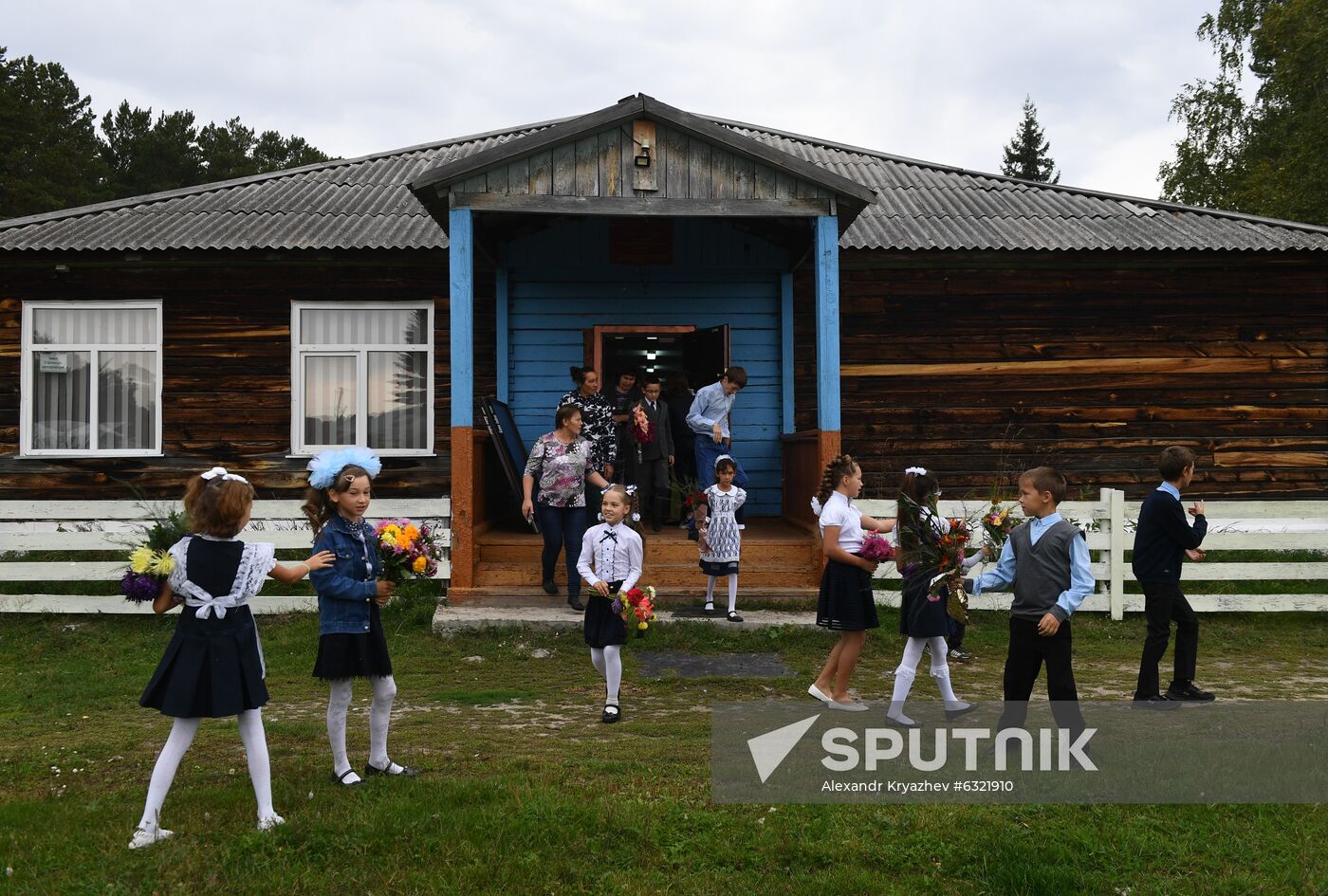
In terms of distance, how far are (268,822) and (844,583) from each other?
3.42m

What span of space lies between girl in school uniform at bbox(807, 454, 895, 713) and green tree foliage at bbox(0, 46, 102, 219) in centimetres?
3382

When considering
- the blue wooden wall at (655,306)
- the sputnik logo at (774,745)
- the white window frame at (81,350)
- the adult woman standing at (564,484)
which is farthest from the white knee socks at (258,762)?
the white window frame at (81,350)

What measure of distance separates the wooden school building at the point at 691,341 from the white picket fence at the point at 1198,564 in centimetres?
260

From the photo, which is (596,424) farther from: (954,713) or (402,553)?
(402,553)

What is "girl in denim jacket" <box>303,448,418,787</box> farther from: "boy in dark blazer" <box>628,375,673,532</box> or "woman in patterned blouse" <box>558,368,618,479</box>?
"boy in dark blazer" <box>628,375,673,532</box>

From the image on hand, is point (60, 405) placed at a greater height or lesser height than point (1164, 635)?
greater

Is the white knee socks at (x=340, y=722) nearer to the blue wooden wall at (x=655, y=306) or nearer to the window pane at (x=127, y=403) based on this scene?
the blue wooden wall at (x=655, y=306)

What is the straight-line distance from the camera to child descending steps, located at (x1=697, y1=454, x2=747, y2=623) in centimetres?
911

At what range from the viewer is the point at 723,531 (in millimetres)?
9117

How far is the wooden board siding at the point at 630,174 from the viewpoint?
9758mm

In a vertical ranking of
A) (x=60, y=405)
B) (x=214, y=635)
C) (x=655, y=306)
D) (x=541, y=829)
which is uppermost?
(x=655, y=306)

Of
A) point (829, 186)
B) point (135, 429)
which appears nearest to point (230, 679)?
point (829, 186)

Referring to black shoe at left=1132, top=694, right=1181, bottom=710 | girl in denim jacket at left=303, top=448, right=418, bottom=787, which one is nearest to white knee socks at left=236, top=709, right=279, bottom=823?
girl in denim jacket at left=303, top=448, right=418, bottom=787

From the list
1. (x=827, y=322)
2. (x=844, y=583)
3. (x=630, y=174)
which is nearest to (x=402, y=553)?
(x=844, y=583)
